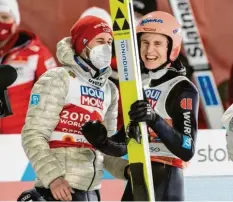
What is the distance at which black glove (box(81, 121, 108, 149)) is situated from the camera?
1887 mm

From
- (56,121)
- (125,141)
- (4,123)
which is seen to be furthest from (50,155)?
(4,123)

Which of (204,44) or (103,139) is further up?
(204,44)

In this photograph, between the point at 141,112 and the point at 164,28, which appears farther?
the point at 164,28

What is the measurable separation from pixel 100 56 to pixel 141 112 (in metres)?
0.27

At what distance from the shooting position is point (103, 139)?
1927mm

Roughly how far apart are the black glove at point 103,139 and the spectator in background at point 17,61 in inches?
28.4

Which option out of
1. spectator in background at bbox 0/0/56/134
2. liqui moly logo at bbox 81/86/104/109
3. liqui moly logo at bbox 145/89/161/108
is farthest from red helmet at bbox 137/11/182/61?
spectator in background at bbox 0/0/56/134

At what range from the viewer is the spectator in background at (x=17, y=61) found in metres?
2.66

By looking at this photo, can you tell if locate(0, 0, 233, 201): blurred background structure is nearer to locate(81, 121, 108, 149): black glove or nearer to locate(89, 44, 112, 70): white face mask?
locate(89, 44, 112, 70): white face mask

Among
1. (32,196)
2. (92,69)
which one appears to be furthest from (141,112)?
(32,196)

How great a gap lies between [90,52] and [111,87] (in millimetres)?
139

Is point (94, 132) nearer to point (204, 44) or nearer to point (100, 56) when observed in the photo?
point (100, 56)

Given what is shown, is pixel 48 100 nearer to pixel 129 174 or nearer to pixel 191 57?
pixel 129 174

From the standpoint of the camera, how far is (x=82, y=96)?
1.97m
